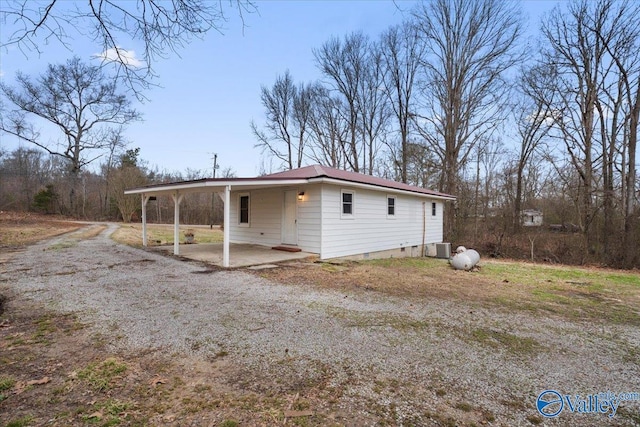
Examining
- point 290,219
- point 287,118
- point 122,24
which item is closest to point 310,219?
point 290,219

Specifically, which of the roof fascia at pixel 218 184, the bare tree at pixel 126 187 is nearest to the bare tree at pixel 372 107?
the roof fascia at pixel 218 184

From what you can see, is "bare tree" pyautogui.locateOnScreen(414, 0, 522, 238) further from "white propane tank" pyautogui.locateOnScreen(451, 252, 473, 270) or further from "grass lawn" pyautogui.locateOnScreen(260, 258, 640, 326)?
"grass lawn" pyautogui.locateOnScreen(260, 258, 640, 326)

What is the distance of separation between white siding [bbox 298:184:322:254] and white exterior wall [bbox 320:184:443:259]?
21 centimetres

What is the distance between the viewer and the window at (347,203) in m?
9.26

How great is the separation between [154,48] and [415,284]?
5983 mm

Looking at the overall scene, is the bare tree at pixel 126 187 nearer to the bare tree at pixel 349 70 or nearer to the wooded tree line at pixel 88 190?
the wooded tree line at pixel 88 190

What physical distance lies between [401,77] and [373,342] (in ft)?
67.2

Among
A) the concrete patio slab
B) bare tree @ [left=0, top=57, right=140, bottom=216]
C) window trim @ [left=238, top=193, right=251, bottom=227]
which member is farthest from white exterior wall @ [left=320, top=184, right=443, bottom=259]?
bare tree @ [left=0, top=57, right=140, bottom=216]

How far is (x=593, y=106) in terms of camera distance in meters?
12.8

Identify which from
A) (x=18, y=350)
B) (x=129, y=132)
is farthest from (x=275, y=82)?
(x=18, y=350)

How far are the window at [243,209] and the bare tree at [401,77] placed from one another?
11.7 meters

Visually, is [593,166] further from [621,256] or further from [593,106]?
[621,256]

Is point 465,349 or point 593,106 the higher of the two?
point 593,106

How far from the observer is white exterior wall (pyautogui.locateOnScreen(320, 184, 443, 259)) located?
8773 millimetres
